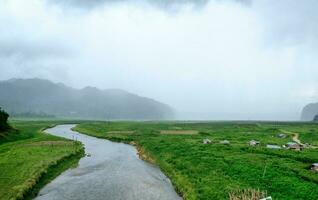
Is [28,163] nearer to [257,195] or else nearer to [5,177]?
[5,177]

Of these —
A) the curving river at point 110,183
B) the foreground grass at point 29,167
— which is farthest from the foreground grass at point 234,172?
the foreground grass at point 29,167

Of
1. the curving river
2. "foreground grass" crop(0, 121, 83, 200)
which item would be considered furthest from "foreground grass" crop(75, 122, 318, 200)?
"foreground grass" crop(0, 121, 83, 200)

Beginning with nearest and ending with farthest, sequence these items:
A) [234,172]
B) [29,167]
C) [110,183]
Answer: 1. [110,183]
2. [234,172]
3. [29,167]

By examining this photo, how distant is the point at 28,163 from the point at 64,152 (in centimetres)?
1622

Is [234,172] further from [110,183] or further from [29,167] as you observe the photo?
[29,167]

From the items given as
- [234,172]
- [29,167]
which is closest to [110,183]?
[29,167]

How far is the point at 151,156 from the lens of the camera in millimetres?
78812

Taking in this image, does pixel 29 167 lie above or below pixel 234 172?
below

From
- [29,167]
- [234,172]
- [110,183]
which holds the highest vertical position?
[234,172]

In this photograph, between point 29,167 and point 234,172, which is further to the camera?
point 29,167

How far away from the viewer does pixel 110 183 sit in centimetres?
5209

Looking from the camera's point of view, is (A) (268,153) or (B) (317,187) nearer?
(B) (317,187)

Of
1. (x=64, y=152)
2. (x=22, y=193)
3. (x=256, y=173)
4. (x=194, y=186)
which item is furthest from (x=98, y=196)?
(x=64, y=152)

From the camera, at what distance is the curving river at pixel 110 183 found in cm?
4500
